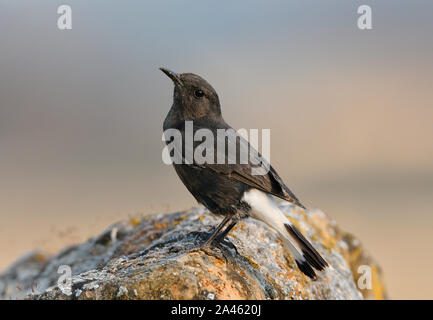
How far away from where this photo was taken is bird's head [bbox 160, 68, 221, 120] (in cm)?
659

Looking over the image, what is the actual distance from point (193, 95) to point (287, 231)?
214 centimetres

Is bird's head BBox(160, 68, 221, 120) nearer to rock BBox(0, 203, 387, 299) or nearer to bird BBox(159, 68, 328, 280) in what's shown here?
bird BBox(159, 68, 328, 280)

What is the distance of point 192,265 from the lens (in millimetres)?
5137

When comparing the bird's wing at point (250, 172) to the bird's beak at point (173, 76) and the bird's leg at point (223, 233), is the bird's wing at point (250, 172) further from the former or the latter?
the bird's beak at point (173, 76)

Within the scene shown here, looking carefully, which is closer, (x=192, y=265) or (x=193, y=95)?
(x=192, y=265)

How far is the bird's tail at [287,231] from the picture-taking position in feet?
20.0

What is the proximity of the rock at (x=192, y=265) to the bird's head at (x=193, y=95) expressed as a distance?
1600 mm

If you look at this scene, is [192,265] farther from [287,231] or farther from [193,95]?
[193,95]

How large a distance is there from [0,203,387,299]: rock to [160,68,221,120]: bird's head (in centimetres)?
160

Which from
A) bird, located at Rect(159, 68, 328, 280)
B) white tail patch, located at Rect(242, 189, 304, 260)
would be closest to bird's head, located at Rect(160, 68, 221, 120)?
bird, located at Rect(159, 68, 328, 280)

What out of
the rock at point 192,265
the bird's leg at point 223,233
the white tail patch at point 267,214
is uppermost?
the white tail patch at point 267,214

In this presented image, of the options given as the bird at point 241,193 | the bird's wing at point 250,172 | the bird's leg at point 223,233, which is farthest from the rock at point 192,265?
the bird's wing at point 250,172

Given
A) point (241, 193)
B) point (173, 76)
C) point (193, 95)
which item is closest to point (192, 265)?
point (241, 193)
